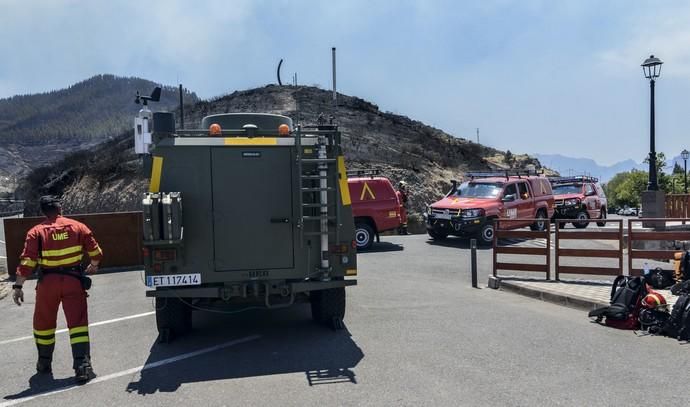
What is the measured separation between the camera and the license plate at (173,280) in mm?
6324

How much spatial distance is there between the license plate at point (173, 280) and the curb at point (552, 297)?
19.1ft

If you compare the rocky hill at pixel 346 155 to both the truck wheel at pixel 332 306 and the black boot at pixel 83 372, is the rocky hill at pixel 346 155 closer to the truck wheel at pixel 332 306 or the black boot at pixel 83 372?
the truck wheel at pixel 332 306

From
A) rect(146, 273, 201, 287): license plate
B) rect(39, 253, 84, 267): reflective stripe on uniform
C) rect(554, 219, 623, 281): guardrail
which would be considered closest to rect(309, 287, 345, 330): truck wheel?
rect(146, 273, 201, 287): license plate

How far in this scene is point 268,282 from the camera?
263 inches

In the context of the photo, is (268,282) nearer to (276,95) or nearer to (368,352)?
(368,352)

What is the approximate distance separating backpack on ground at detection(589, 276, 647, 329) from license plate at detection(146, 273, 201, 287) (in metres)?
5.37

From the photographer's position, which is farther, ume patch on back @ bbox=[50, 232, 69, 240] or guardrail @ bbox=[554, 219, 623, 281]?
guardrail @ bbox=[554, 219, 623, 281]

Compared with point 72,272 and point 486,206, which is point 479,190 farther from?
point 72,272

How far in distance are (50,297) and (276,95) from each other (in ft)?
115

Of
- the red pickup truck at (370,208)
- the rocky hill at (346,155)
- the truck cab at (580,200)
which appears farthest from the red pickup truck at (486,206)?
the rocky hill at (346,155)

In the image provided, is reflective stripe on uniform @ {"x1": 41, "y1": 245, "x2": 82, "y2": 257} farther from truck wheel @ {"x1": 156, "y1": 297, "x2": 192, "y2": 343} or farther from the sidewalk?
the sidewalk

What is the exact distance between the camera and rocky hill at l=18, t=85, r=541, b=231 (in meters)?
32.2

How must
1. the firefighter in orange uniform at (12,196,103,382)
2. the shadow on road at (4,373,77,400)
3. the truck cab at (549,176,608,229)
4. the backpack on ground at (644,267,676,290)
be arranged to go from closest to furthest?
the shadow on road at (4,373,77,400), the firefighter in orange uniform at (12,196,103,382), the backpack on ground at (644,267,676,290), the truck cab at (549,176,608,229)

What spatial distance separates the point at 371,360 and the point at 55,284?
134 inches
